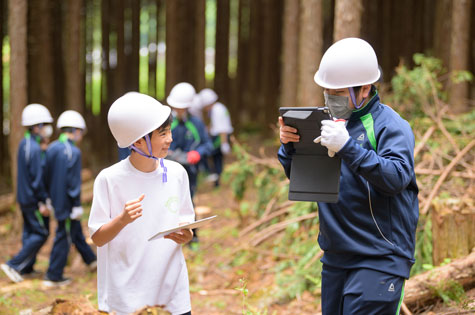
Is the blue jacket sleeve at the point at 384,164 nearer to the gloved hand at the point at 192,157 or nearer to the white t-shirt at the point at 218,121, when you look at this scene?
the gloved hand at the point at 192,157

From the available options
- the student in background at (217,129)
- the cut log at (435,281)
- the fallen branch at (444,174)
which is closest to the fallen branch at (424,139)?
the fallen branch at (444,174)

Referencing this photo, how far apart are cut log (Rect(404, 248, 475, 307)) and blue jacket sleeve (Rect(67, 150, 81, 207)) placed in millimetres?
4439

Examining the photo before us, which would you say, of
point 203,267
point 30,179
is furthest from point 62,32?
point 203,267

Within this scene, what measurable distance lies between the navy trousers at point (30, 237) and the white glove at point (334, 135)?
5864 millimetres

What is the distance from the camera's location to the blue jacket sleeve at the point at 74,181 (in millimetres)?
7348

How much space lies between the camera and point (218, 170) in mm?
13336

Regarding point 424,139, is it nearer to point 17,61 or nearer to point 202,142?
point 202,142

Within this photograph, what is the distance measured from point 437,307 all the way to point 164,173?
276 cm

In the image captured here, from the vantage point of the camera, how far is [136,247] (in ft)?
10.7

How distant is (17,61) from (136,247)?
7.06 metres

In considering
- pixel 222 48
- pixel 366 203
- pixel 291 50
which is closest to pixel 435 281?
pixel 366 203

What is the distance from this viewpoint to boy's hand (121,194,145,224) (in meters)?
2.99

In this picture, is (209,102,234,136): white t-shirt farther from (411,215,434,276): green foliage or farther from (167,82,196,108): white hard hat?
(411,215,434,276): green foliage

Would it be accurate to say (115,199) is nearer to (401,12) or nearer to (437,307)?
(437,307)
